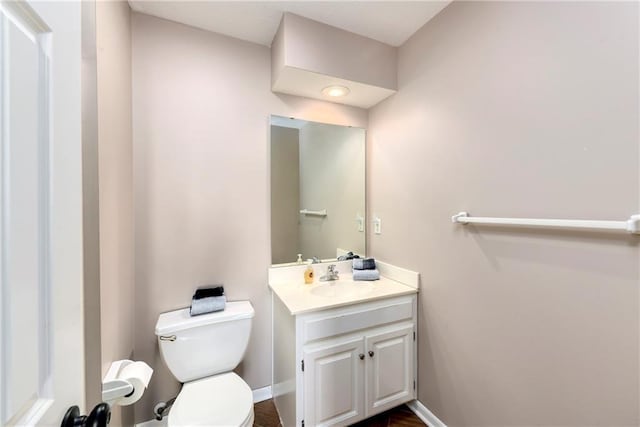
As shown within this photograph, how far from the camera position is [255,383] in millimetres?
1741

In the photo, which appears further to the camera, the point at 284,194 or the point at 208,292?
the point at 284,194

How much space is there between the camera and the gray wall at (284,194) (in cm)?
180

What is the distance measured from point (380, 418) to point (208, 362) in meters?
1.13

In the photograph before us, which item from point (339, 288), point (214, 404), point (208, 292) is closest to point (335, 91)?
point (339, 288)

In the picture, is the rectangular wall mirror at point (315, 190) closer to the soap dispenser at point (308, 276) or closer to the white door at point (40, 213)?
the soap dispenser at point (308, 276)

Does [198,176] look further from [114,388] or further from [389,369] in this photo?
[389,369]

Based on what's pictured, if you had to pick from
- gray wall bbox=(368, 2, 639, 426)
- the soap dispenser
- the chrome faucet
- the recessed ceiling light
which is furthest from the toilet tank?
the recessed ceiling light

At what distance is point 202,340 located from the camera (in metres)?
1.40

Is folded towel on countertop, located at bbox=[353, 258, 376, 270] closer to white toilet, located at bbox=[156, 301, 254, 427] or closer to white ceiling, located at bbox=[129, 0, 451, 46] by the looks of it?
white toilet, located at bbox=[156, 301, 254, 427]

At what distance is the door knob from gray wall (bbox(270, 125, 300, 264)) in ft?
4.26

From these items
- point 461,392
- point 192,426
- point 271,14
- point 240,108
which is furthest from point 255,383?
point 271,14

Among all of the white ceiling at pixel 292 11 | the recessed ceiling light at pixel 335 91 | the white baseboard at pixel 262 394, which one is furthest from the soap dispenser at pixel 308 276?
the white ceiling at pixel 292 11

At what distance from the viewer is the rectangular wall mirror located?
1.82 meters

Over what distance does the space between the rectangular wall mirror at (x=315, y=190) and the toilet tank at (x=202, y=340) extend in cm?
48
